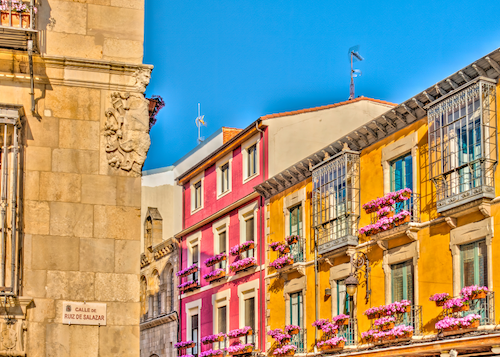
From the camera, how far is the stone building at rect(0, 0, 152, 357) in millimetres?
13438

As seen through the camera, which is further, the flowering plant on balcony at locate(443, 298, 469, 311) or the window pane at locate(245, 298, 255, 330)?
the window pane at locate(245, 298, 255, 330)

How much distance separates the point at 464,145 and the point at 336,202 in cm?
723

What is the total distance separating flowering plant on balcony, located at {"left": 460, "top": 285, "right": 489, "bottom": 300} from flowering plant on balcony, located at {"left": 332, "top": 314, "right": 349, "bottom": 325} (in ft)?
22.0

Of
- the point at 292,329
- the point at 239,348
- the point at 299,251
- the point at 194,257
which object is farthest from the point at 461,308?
the point at 194,257

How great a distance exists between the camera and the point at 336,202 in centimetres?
3005

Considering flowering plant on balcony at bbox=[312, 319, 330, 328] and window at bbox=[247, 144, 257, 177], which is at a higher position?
window at bbox=[247, 144, 257, 177]

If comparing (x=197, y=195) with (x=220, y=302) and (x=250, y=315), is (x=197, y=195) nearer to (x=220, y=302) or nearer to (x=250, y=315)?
(x=220, y=302)

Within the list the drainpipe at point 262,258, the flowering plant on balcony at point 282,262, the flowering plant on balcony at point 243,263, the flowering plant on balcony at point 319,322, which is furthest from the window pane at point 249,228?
the flowering plant on balcony at point 319,322

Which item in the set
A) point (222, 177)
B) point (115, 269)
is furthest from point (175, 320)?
point (115, 269)

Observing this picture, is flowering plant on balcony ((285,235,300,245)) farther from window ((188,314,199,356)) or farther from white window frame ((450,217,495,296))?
window ((188,314,199,356))

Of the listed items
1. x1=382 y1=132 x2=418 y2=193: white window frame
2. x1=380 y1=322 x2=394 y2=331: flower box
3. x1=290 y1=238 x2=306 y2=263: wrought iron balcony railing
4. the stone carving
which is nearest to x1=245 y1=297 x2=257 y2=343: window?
x1=290 y1=238 x2=306 y2=263: wrought iron balcony railing

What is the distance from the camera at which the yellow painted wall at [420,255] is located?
24.2 meters

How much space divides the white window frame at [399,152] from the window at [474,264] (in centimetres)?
319

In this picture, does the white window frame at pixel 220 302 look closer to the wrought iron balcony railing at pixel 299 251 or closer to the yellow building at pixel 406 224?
the yellow building at pixel 406 224
